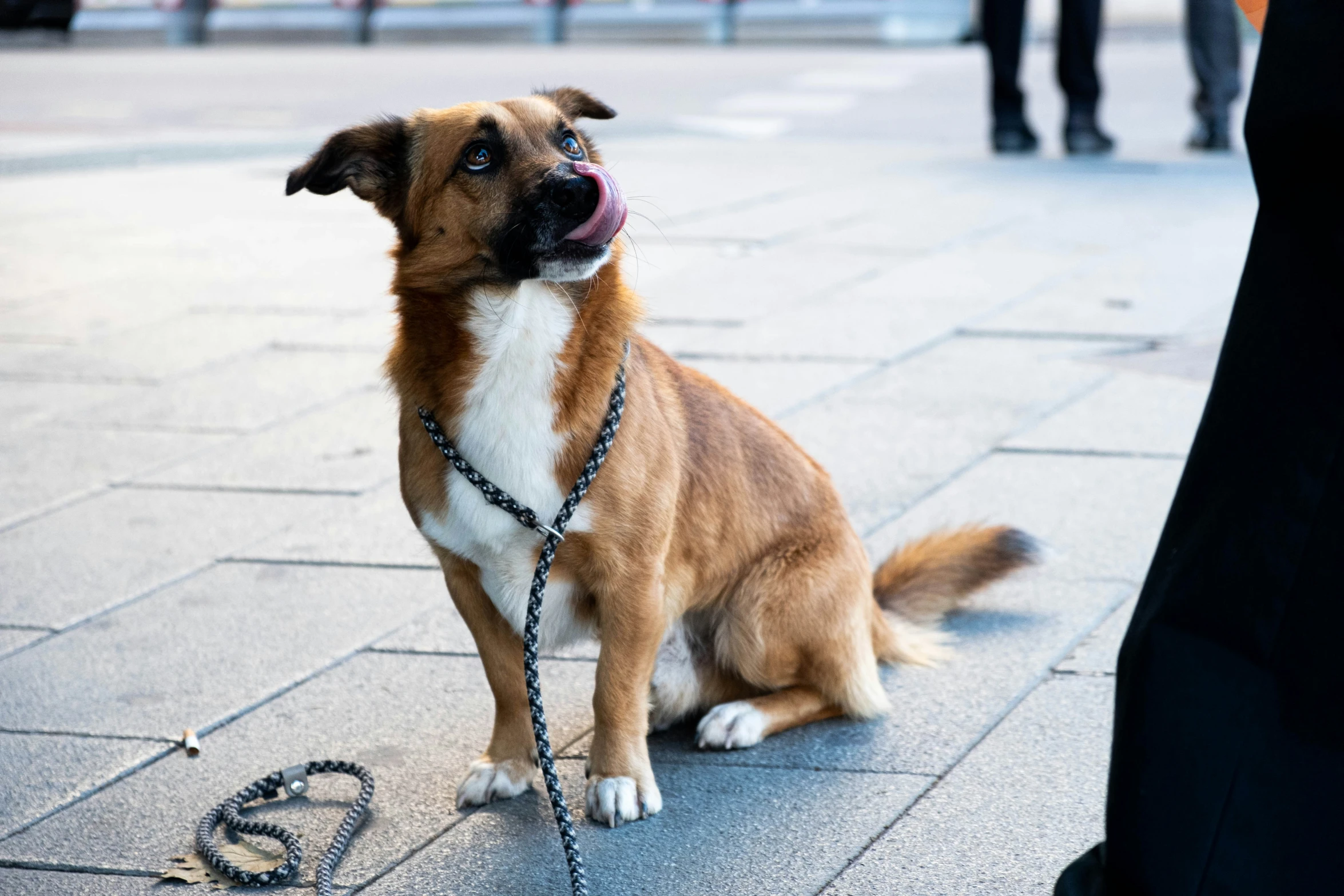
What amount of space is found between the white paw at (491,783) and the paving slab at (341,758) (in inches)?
1.6

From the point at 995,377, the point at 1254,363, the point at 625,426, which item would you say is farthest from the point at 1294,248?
the point at 995,377

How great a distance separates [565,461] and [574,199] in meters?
0.48

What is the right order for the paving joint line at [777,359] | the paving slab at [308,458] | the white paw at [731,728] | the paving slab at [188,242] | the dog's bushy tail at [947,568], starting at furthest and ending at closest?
the paving slab at [188,242], the paving joint line at [777,359], the paving slab at [308,458], the dog's bushy tail at [947,568], the white paw at [731,728]

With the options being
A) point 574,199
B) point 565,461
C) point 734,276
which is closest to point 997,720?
point 565,461

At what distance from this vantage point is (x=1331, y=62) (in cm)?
156

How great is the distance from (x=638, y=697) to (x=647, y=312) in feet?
2.51

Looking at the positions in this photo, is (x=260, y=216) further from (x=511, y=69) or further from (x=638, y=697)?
(x=511, y=69)

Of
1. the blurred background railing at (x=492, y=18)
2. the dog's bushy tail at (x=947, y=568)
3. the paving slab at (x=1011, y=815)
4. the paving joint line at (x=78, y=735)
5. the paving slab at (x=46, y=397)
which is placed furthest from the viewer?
the blurred background railing at (x=492, y=18)

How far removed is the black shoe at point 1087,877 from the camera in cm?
184

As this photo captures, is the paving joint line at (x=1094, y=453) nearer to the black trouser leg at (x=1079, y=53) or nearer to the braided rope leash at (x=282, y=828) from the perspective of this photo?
the braided rope leash at (x=282, y=828)

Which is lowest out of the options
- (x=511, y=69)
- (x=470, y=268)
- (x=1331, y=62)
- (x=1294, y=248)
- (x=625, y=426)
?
(x=511, y=69)

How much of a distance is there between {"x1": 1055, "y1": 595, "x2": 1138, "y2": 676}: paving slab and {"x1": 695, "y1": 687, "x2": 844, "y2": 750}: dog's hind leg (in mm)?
591

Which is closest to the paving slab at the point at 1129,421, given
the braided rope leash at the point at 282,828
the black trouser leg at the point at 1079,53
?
the braided rope leash at the point at 282,828

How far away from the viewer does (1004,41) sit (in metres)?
10.1
